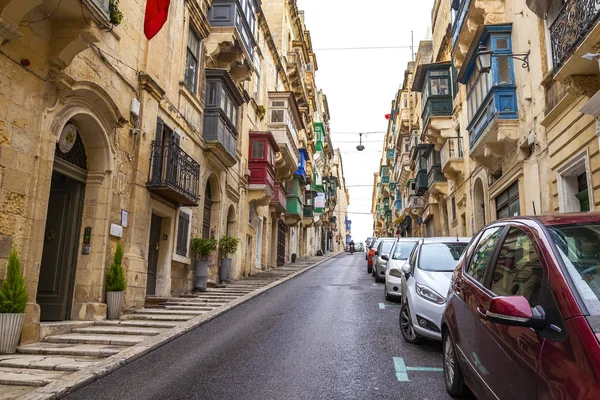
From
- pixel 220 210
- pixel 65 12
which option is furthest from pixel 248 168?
pixel 65 12

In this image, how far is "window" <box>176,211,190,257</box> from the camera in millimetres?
14377

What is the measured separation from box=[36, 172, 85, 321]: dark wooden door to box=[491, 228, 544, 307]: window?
8513 millimetres

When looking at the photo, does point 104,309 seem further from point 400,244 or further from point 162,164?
point 400,244

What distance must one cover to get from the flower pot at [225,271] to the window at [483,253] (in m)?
14.4

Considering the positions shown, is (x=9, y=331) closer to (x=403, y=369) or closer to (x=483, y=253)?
(x=403, y=369)

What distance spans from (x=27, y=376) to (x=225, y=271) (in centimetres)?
1222

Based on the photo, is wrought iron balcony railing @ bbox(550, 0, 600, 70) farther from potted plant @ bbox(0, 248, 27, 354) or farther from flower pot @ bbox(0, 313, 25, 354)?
flower pot @ bbox(0, 313, 25, 354)

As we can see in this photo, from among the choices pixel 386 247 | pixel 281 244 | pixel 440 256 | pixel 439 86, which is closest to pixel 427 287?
pixel 440 256

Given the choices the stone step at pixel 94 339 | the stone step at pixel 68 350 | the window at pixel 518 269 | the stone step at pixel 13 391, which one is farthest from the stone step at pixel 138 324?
the window at pixel 518 269

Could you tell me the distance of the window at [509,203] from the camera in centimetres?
1458

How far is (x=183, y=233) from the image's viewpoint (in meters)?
14.7

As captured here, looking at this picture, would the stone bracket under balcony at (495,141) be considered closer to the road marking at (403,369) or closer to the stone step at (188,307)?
the stone step at (188,307)

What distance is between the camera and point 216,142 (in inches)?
629

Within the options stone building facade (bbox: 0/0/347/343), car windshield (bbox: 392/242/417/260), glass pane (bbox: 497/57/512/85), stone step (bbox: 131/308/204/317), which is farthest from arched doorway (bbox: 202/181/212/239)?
glass pane (bbox: 497/57/512/85)
